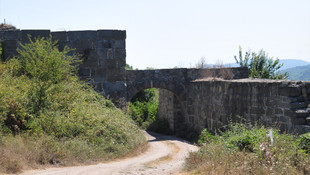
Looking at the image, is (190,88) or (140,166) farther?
(190,88)

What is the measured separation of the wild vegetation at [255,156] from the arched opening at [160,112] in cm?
927

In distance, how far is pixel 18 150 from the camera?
7352mm

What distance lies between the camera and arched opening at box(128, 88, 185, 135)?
16812 millimetres

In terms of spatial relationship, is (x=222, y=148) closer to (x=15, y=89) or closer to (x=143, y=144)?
(x=143, y=144)

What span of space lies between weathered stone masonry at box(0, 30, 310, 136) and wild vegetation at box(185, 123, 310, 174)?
2146 millimetres

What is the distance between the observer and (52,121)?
914 centimetres

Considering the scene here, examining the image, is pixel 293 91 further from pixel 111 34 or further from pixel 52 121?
pixel 111 34

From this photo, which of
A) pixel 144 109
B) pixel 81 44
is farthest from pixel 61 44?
pixel 144 109

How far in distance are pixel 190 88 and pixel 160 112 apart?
4.26 meters

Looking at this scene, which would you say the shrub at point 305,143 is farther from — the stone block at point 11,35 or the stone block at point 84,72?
the stone block at point 11,35

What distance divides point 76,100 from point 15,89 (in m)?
1.85

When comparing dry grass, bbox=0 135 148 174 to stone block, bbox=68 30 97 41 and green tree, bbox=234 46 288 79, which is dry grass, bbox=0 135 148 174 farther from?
green tree, bbox=234 46 288 79

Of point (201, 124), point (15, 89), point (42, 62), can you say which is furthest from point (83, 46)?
point (201, 124)

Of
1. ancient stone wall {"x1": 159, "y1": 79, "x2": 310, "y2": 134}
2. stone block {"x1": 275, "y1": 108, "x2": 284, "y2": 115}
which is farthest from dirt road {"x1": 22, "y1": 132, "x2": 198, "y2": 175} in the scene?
stone block {"x1": 275, "y1": 108, "x2": 284, "y2": 115}
